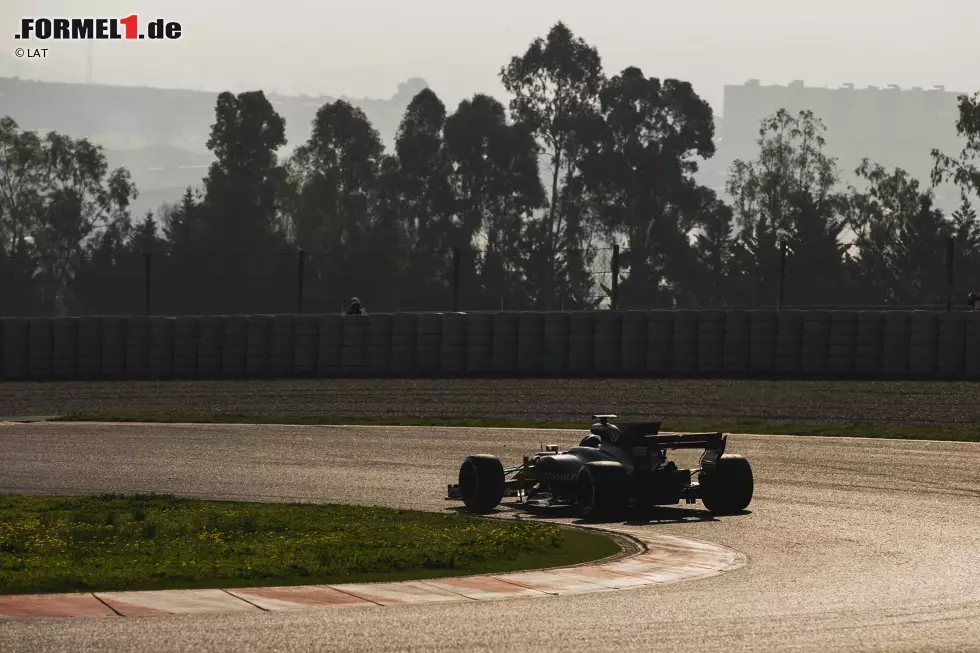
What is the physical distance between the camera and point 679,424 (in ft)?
87.5

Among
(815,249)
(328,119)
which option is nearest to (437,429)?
(815,249)

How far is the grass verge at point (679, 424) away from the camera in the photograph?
82.3 ft

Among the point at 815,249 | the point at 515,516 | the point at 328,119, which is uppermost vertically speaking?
the point at 328,119

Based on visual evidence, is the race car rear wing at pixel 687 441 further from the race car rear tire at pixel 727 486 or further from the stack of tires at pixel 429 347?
the stack of tires at pixel 429 347

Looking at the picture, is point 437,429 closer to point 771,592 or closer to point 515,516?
point 515,516

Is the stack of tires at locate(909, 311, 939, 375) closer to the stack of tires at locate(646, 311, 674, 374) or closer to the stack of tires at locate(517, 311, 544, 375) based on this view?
the stack of tires at locate(646, 311, 674, 374)

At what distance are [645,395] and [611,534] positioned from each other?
15984mm

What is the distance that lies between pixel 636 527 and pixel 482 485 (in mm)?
2165

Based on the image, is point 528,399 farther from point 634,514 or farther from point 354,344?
point 634,514

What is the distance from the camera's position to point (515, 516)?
16.4m

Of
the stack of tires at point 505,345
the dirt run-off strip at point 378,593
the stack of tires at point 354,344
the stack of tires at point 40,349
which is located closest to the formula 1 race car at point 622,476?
the dirt run-off strip at point 378,593

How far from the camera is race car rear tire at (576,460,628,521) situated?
15539mm

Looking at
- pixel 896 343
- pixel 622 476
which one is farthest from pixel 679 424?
pixel 622 476

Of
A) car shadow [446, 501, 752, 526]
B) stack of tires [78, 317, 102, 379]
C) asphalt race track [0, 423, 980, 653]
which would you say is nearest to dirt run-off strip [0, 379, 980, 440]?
stack of tires [78, 317, 102, 379]
